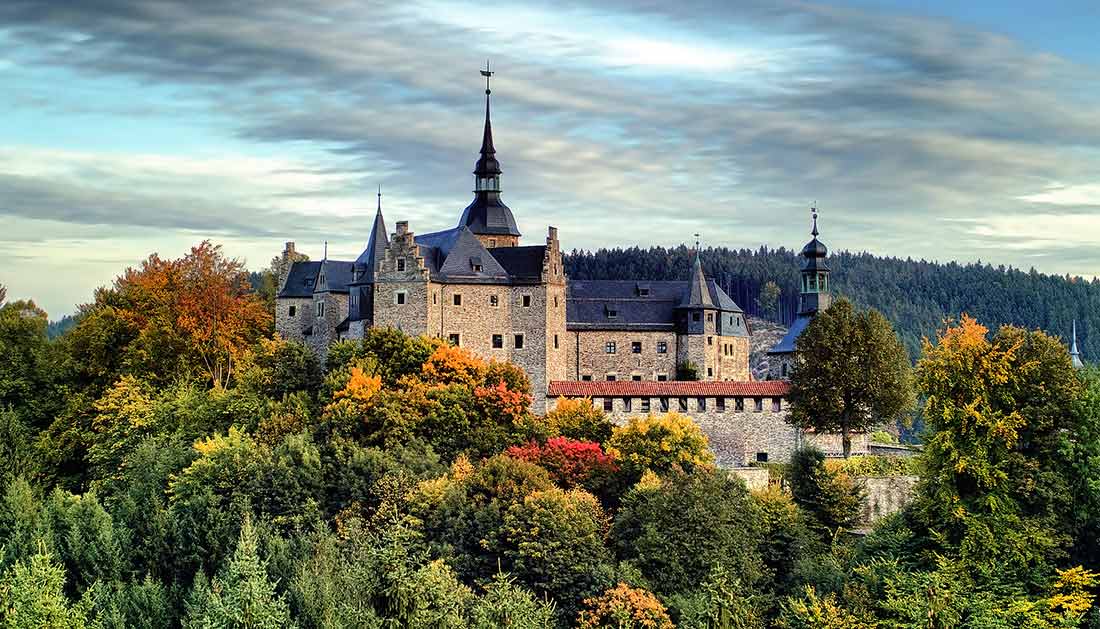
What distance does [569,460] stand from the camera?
160 feet

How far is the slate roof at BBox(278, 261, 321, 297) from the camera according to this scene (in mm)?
63969

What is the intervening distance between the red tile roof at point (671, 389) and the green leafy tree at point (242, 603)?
687 inches

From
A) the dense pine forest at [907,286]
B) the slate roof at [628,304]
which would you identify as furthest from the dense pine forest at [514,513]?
the dense pine forest at [907,286]

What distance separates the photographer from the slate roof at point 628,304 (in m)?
63.2

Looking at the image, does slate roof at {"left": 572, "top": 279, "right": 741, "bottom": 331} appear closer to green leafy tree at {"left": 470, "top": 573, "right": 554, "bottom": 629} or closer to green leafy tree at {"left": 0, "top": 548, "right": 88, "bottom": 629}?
green leafy tree at {"left": 470, "top": 573, "right": 554, "bottom": 629}

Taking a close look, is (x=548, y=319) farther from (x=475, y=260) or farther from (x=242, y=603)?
(x=242, y=603)

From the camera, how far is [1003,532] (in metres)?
39.6

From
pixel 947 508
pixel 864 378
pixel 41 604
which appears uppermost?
pixel 864 378

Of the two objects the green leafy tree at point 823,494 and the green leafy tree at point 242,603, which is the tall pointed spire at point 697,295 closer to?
the green leafy tree at point 823,494

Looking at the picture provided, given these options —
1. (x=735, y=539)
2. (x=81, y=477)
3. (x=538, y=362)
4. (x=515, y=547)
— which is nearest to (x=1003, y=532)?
(x=735, y=539)

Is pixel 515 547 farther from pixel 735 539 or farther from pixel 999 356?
A: pixel 999 356

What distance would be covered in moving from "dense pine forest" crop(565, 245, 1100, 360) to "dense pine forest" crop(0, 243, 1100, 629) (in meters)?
79.4

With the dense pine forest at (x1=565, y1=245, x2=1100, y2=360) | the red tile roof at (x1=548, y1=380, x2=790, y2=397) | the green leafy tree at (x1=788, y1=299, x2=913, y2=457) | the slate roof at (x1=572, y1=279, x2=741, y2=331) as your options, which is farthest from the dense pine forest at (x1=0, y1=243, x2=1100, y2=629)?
the dense pine forest at (x1=565, y1=245, x2=1100, y2=360)

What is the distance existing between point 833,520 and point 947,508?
7.96 m
